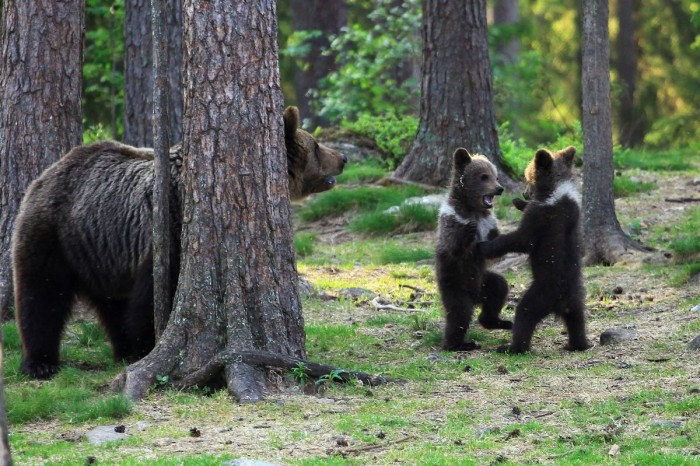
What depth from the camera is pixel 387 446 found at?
5.92 m

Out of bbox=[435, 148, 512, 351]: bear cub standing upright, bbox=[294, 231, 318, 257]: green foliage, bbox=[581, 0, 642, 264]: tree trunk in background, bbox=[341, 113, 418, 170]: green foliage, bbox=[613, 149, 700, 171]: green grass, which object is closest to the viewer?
bbox=[435, 148, 512, 351]: bear cub standing upright

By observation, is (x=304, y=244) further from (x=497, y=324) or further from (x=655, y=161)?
(x=655, y=161)

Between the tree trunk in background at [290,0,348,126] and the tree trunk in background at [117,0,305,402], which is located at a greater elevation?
the tree trunk in background at [290,0,348,126]

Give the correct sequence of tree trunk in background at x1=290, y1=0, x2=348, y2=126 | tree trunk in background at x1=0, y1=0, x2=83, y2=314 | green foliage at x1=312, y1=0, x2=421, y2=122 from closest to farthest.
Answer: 1. tree trunk in background at x1=0, y1=0, x2=83, y2=314
2. green foliage at x1=312, y1=0, x2=421, y2=122
3. tree trunk in background at x1=290, y1=0, x2=348, y2=126

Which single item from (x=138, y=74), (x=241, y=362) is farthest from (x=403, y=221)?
(x=241, y=362)

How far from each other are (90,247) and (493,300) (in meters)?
3.34

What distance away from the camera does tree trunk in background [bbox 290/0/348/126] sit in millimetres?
24719

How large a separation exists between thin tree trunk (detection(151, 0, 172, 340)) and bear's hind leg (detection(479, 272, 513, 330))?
274 cm

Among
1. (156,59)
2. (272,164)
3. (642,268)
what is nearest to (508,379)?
(272,164)

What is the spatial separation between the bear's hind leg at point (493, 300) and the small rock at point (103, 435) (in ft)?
12.2

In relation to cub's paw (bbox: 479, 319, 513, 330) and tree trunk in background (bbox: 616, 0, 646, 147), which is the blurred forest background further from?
cub's paw (bbox: 479, 319, 513, 330)

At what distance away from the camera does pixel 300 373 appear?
7133 millimetres

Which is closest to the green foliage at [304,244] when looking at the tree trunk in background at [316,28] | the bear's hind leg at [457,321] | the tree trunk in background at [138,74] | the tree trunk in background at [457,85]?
the tree trunk in background at [457,85]

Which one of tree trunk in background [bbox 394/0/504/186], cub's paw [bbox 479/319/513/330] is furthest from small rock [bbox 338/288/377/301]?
tree trunk in background [bbox 394/0/504/186]
